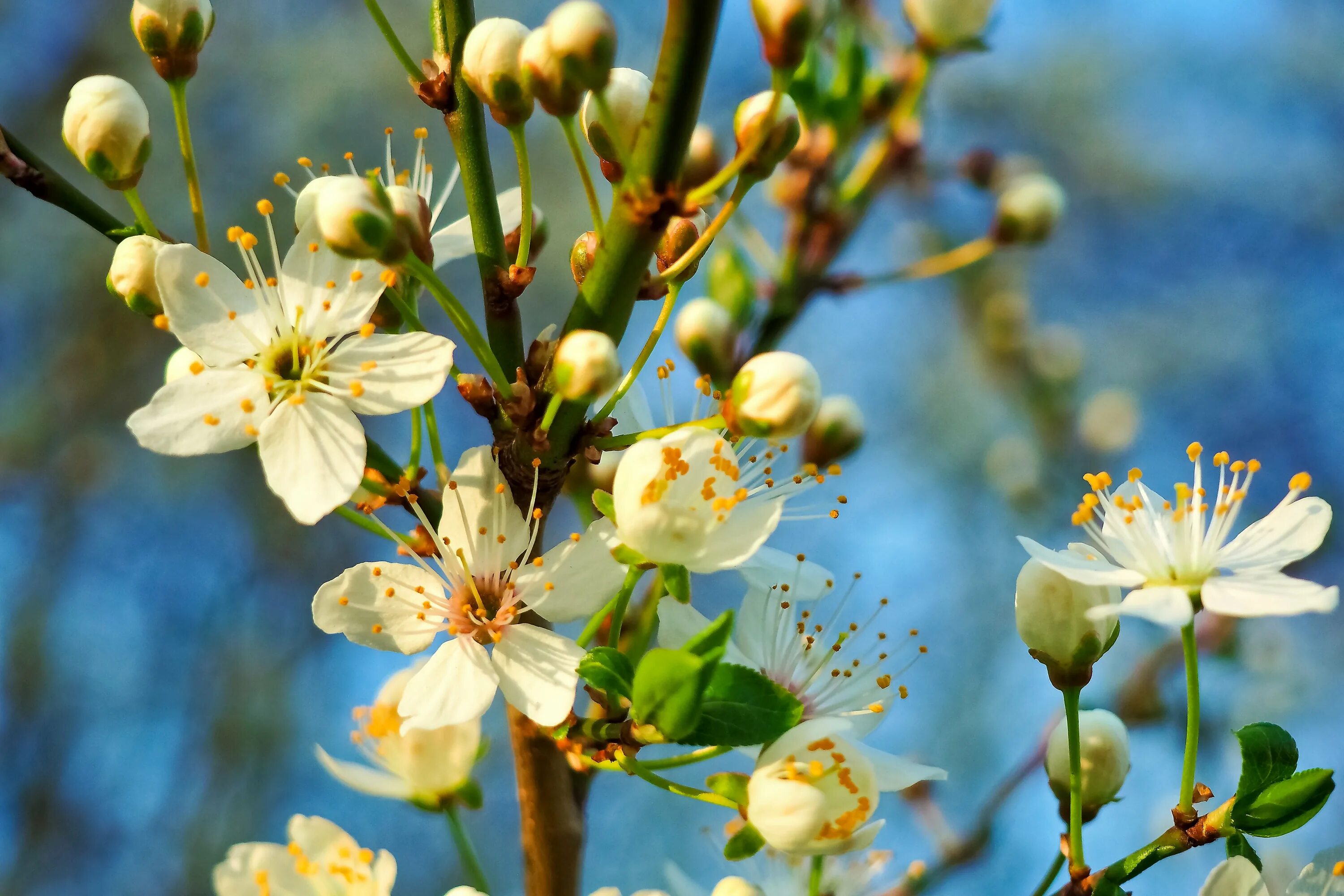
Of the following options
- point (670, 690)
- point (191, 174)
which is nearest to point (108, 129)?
point (191, 174)

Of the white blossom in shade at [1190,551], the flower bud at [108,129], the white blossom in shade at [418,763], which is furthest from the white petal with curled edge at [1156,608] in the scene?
the flower bud at [108,129]

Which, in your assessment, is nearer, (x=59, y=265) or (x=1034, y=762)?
(x=1034, y=762)

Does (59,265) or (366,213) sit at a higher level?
(366,213)

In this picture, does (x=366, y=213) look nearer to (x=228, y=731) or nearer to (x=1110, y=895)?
(x=1110, y=895)

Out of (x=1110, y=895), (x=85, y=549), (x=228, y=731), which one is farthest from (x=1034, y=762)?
(x=85, y=549)

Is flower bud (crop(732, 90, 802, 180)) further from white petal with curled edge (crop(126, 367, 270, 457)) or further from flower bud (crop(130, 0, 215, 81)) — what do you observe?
flower bud (crop(130, 0, 215, 81))

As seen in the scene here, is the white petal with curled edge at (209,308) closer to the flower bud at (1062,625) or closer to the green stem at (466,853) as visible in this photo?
the green stem at (466,853)
